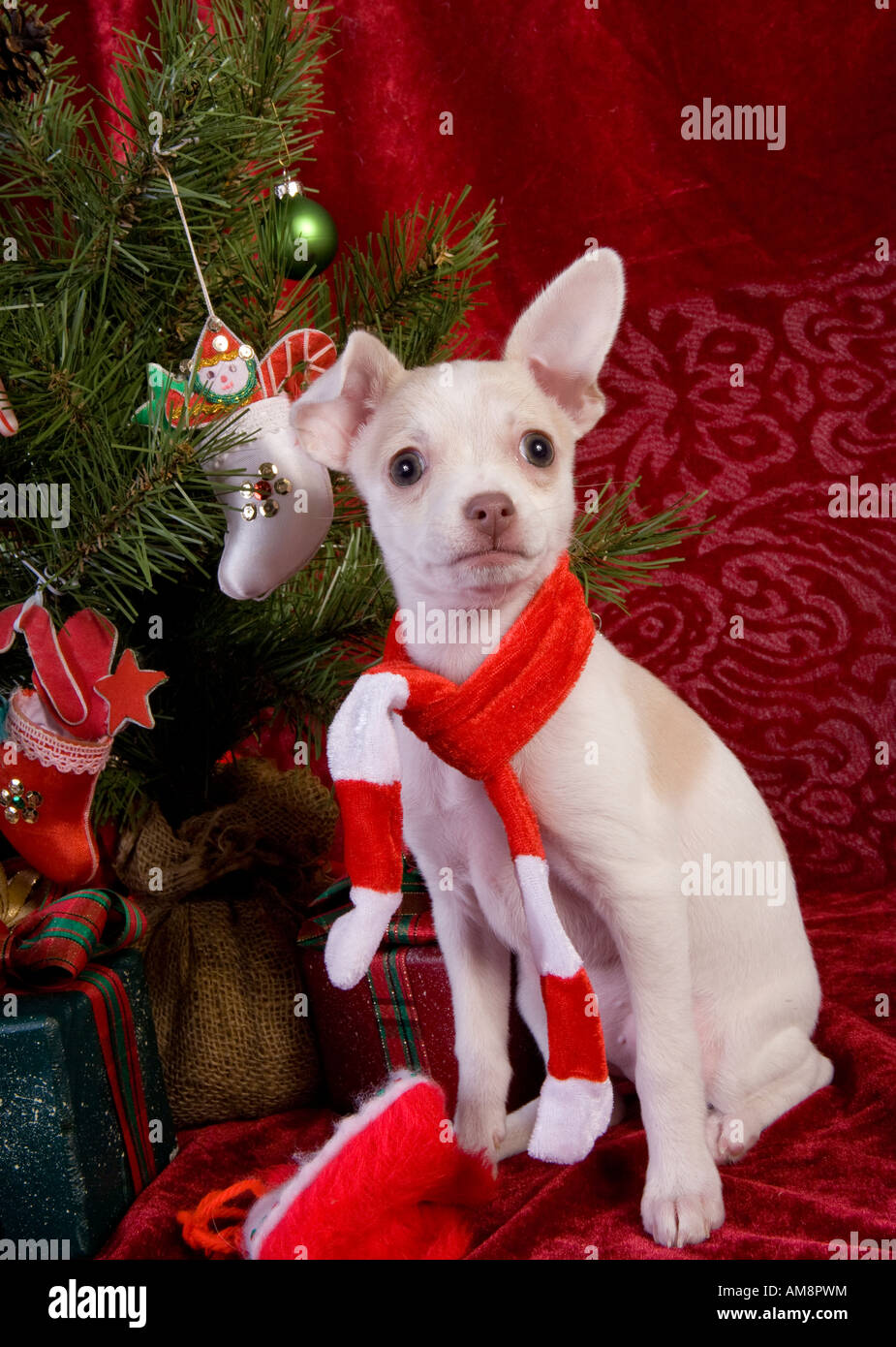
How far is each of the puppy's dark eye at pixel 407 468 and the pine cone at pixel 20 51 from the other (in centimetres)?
58

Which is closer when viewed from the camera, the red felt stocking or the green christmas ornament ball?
the red felt stocking

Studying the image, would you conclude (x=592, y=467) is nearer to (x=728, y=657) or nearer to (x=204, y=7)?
(x=728, y=657)

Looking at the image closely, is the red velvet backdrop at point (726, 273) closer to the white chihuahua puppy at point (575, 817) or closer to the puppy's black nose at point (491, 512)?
the white chihuahua puppy at point (575, 817)

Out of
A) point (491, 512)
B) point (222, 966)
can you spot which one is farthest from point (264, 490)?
point (222, 966)

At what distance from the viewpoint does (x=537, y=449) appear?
1.31 metres

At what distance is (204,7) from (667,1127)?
2127 mm

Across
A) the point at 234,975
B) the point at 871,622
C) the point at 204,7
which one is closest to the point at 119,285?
the point at 234,975

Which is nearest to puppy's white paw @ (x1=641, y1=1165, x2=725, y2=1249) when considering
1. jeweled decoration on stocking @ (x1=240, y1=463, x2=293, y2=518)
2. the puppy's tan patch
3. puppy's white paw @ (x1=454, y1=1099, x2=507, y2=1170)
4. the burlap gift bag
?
puppy's white paw @ (x1=454, y1=1099, x2=507, y2=1170)

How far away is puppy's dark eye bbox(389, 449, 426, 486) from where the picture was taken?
1304 mm

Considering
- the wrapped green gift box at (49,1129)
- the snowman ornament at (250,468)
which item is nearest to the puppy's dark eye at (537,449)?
the snowman ornament at (250,468)

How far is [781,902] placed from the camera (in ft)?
5.07

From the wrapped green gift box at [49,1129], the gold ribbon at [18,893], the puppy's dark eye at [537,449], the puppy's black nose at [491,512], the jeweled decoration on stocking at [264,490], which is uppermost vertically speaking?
the puppy's dark eye at [537,449]

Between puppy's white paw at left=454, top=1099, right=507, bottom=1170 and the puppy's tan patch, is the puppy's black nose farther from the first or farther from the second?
puppy's white paw at left=454, top=1099, right=507, bottom=1170

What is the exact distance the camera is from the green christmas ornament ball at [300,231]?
5.43 ft
